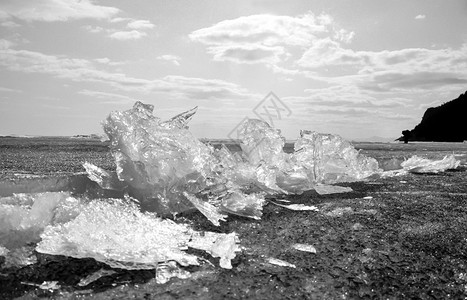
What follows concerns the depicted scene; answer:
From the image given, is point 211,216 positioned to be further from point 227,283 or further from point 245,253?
point 227,283

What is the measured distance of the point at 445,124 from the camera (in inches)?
2931

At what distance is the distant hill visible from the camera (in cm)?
7075

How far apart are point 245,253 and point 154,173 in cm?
72

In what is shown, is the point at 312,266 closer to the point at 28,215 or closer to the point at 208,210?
the point at 208,210

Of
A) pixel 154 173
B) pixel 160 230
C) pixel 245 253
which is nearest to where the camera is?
pixel 245 253

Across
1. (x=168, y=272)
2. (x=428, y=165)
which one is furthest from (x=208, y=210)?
(x=428, y=165)

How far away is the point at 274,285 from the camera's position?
44.3 inches

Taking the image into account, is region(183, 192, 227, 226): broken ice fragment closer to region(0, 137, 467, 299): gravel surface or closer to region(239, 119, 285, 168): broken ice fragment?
region(0, 137, 467, 299): gravel surface

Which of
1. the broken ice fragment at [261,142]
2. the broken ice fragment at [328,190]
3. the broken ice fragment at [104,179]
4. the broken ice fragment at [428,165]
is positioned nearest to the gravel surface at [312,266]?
the broken ice fragment at [104,179]

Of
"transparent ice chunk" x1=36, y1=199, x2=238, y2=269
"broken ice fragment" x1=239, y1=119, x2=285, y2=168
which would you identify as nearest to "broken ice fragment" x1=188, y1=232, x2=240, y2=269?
"transparent ice chunk" x1=36, y1=199, x2=238, y2=269

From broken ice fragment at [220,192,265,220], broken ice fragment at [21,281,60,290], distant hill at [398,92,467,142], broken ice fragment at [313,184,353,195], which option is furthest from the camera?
distant hill at [398,92,467,142]

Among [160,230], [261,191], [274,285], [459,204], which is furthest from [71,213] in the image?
[459,204]

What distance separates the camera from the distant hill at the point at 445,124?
70.8 m

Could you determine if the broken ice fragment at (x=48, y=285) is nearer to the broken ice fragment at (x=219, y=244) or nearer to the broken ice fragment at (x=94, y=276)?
the broken ice fragment at (x=94, y=276)
